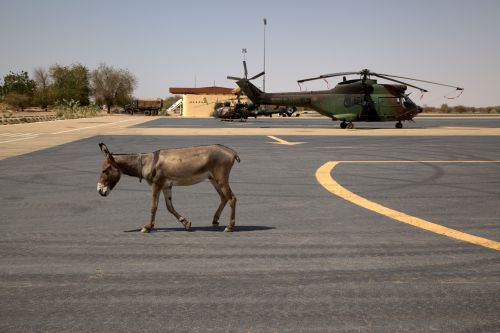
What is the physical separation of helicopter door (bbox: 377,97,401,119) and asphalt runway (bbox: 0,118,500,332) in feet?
90.1

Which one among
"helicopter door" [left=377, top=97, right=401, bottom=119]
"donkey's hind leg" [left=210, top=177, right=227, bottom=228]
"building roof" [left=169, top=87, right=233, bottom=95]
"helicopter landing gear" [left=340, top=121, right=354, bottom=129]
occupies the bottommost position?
"helicopter landing gear" [left=340, top=121, right=354, bottom=129]

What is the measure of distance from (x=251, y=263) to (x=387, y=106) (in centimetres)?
3492

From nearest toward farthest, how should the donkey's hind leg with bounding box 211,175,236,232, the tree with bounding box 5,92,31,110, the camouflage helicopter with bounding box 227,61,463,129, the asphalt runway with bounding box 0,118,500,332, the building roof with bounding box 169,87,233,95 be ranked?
the asphalt runway with bounding box 0,118,500,332 → the donkey's hind leg with bounding box 211,175,236,232 → the camouflage helicopter with bounding box 227,61,463,129 → the building roof with bounding box 169,87,233,95 → the tree with bounding box 5,92,31,110

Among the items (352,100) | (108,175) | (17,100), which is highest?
(352,100)

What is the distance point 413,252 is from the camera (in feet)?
20.4

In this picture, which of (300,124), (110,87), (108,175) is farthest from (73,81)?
(108,175)

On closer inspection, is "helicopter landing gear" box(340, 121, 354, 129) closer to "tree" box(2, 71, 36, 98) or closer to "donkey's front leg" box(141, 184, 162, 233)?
"donkey's front leg" box(141, 184, 162, 233)

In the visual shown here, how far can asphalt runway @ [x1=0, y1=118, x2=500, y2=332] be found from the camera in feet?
13.7

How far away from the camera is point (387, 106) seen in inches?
1515

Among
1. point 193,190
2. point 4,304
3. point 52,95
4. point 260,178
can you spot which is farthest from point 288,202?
point 52,95

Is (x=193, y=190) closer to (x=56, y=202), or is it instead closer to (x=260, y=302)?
(x=56, y=202)

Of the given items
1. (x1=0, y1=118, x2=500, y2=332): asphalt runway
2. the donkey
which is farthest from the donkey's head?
(x1=0, y1=118, x2=500, y2=332): asphalt runway

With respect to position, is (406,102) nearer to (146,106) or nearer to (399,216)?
(399,216)

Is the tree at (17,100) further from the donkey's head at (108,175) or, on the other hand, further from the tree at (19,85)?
the donkey's head at (108,175)
